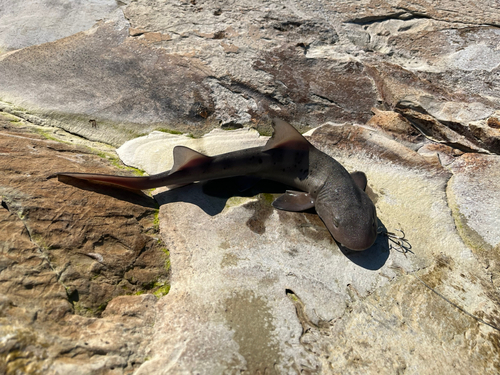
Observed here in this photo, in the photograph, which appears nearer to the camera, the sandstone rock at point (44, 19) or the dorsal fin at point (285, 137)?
the dorsal fin at point (285, 137)

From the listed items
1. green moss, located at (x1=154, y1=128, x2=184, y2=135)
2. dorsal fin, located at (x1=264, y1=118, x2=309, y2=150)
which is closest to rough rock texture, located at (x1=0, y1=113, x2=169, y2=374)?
green moss, located at (x1=154, y1=128, x2=184, y2=135)

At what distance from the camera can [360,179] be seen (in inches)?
158

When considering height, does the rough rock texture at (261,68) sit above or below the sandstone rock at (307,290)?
above

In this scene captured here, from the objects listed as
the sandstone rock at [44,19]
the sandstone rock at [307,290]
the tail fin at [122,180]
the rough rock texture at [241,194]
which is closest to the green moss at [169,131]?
the rough rock texture at [241,194]

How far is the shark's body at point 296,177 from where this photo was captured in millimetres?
3416

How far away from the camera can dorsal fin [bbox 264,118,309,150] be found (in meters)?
3.77

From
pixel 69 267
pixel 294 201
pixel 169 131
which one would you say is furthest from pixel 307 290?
pixel 169 131

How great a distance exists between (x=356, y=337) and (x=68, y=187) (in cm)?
275

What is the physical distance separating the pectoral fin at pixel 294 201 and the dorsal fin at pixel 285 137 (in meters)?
0.52

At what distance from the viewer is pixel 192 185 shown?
3.87 m

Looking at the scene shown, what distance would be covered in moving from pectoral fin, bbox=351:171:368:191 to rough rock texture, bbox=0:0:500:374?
0.18 metres

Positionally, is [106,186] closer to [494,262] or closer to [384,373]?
[384,373]

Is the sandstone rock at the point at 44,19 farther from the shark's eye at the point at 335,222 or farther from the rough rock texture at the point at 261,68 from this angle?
the shark's eye at the point at 335,222

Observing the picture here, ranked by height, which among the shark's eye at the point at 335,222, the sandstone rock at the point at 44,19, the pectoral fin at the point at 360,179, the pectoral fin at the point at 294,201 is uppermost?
the sandstone rock at the point at 44,19
